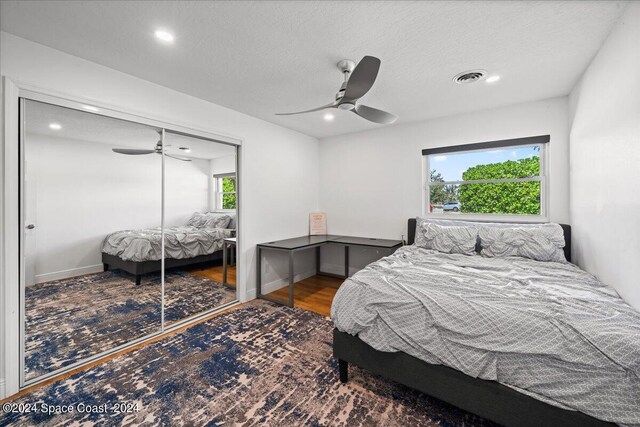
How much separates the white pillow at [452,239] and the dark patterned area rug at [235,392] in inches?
66.4

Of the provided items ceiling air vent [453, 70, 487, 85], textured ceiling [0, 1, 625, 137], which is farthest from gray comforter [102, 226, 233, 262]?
ceiling air vent [453, 70, 487, 85]

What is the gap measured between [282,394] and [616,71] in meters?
3.24

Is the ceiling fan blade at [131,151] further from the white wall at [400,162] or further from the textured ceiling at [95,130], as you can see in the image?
the white wall at [400,162]

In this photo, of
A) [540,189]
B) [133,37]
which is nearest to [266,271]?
[133,37]

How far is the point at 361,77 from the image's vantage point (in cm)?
184

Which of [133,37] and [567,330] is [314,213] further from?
[567,330]

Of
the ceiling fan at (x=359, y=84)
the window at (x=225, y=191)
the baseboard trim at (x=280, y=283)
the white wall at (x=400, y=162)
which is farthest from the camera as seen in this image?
the baseboard trim at (x=280, y=283)

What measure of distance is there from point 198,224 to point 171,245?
0.41 meters

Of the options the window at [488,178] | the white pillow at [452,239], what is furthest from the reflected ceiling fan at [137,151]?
the window at [488,178]

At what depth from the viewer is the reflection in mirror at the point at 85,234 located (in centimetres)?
204

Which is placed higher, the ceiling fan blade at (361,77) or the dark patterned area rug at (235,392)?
the ceiling fan blade at (361,77)

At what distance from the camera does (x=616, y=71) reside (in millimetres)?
1791

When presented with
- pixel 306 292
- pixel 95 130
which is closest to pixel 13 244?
pixel 95 130

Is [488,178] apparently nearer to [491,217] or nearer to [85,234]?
[491,217]
